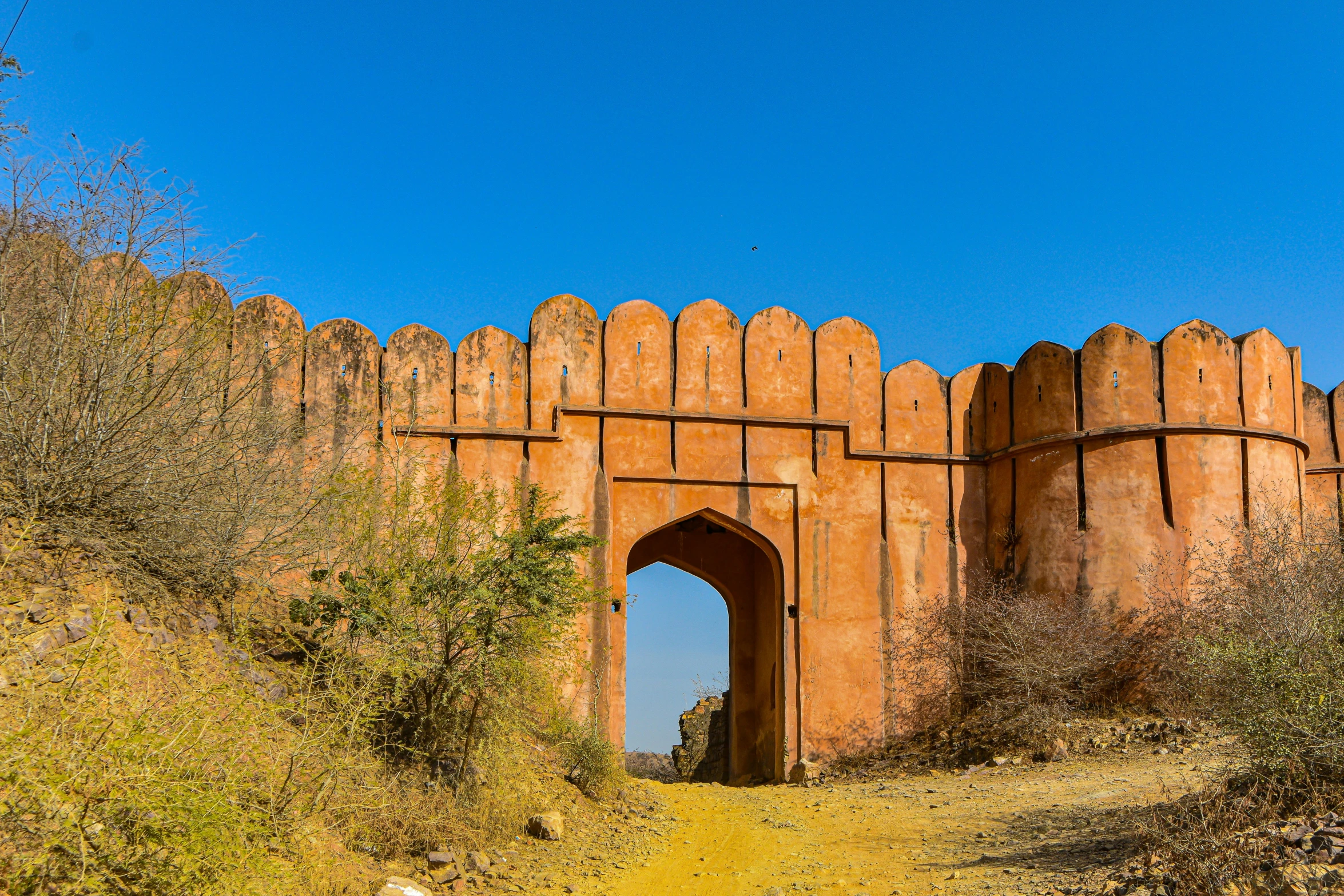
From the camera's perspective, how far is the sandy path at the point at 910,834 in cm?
659

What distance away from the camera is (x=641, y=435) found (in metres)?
12.6

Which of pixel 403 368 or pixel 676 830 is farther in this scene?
pixel 403 368

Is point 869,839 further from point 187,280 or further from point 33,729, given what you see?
point 187,280

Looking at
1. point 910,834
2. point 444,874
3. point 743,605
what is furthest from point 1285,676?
point 743,605

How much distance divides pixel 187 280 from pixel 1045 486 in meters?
10.1

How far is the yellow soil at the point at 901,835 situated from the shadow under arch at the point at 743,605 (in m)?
2.95

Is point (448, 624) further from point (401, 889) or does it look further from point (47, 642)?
point (47, 642)

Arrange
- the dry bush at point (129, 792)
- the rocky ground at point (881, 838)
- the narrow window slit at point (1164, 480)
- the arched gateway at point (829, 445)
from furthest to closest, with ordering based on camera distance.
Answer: the narrow window slit at point (1164, 480), the arched gateway at point (829, 445), the rocky ground at point (881, 838), the dry bush at point (129, 792)

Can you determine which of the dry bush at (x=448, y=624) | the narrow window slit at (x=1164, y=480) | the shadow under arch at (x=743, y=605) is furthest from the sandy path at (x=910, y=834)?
the narrow window slit at (x=1164, y=480)

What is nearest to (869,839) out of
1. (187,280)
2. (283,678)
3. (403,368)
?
(283,678)

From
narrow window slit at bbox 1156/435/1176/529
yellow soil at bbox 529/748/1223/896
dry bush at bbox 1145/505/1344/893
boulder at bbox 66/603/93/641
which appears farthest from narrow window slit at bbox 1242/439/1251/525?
boulder at bbox 66/603/93/641

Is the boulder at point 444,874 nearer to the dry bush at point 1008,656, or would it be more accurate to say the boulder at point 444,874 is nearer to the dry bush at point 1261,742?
the dry bush at point 1261,742

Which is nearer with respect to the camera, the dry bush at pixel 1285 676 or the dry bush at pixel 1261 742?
the dry bush at pixel 1261 742

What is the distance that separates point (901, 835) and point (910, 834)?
7 centimetres
